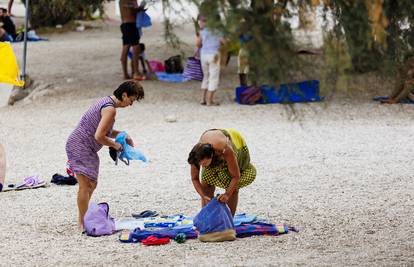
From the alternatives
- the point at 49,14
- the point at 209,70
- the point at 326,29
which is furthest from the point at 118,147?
the point at 49,14

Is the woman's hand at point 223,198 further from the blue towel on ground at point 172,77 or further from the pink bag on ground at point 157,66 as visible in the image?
the pink bag on ground at point 157,66

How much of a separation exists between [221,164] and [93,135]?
3.91 ft

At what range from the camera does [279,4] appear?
5945 millimetres

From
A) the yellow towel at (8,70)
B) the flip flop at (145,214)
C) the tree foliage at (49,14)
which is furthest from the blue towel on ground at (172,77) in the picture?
the flip flop at (145,214)

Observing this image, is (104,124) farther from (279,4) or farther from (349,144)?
(349,144)

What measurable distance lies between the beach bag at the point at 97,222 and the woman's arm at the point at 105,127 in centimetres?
66

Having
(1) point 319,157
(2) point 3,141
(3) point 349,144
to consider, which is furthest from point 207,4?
(2) point 3,141

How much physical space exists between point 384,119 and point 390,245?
724 cm

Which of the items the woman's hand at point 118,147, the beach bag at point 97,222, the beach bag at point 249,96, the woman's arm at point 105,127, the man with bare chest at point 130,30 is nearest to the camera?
the woman's arm at point 105,127

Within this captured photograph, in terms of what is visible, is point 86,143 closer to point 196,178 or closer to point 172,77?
point 196,178

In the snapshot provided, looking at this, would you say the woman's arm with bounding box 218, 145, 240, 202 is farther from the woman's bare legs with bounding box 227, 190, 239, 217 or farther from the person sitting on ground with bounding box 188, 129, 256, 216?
the woman's bare legs with bounding box 227, 190, 239, 217

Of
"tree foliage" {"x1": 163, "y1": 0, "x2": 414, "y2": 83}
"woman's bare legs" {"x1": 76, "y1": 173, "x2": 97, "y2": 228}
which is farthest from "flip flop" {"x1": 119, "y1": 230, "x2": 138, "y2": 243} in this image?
"tree foliage" {"x1": 163, "y1": 0, "x2": 414, "y2": 83}

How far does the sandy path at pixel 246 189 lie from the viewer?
27.6ft

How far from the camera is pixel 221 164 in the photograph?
8578 millimetres
